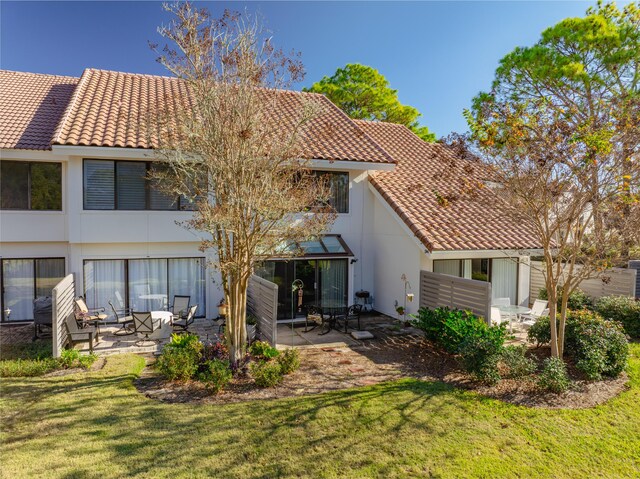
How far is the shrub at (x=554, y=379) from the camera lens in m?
10.6

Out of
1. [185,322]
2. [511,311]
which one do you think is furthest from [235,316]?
[511,311]

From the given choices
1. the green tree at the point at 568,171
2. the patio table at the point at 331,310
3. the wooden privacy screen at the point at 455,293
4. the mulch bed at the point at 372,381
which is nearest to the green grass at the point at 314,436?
the mulch bed at the point at 372,381

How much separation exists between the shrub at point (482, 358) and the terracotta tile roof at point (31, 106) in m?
17.8

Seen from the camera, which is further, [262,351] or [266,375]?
[262,351]

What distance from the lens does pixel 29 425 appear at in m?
8.66

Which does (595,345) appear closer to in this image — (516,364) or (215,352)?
(516,364)

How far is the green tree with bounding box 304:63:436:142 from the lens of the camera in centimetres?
4003

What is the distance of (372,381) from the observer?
11.5 m

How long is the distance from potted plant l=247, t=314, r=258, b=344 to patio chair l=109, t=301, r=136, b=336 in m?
4.34

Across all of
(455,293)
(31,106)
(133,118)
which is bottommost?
(455,293)

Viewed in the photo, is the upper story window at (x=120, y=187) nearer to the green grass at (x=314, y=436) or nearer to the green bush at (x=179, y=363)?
the green bush at (x=179, y=363)

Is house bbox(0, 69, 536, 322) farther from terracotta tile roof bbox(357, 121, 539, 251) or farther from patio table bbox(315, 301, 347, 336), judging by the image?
patio table bbox(315, 301, 347, 336)

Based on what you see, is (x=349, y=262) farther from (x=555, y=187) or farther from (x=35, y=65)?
(x=35, y=65)

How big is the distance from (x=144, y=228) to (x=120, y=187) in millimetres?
1930
